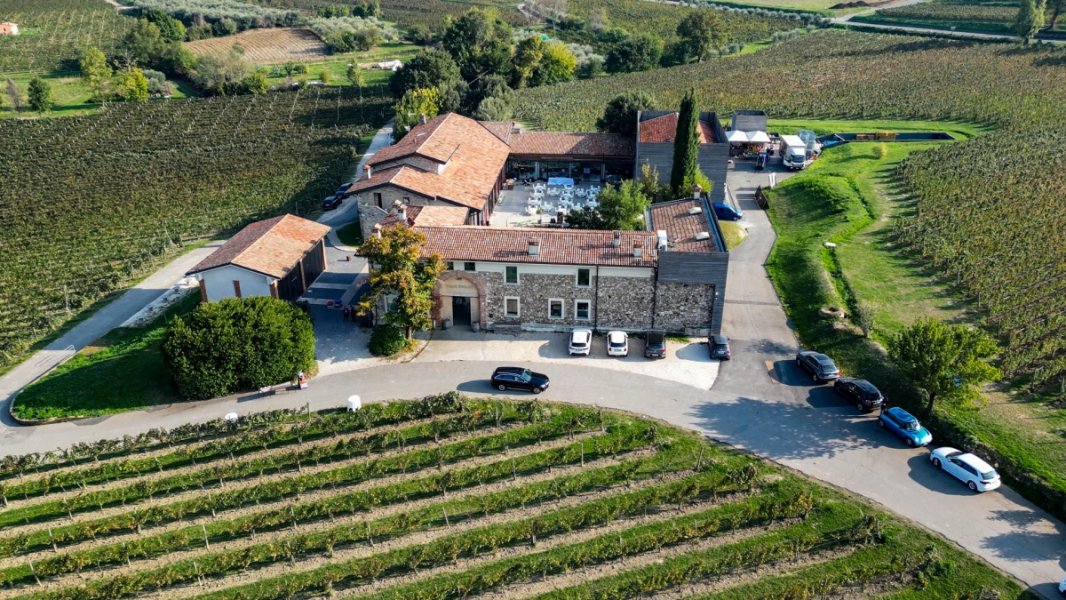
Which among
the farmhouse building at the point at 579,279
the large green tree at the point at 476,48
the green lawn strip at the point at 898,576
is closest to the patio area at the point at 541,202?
the farmhouse building at the point at 579,279

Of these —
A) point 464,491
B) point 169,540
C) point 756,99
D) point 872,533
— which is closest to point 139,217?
point 169,540

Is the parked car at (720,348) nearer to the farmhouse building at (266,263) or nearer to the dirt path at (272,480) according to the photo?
the dirt path at (272,480)

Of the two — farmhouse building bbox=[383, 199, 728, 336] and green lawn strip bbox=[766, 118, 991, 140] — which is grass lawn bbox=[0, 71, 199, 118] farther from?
green lawn strip bbox=[766, 118, 991, 140]

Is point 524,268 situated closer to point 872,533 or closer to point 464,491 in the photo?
point 464,491

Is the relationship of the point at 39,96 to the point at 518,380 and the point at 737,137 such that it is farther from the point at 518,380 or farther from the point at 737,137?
the point at 518,380

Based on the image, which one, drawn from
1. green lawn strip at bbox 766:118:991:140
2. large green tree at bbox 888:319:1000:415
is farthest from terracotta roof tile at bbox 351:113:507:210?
green lawn strip at bbox 766:118:991:140

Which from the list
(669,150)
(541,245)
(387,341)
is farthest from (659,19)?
(387,341)
